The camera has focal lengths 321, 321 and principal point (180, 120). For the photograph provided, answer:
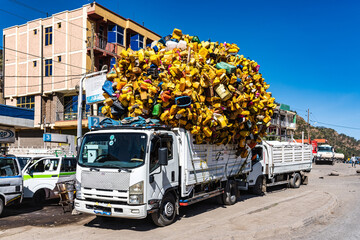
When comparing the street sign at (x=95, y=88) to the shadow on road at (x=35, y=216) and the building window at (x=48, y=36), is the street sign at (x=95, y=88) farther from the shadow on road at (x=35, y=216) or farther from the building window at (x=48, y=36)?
the building window at (x=48, y=36)

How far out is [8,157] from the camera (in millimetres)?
9273

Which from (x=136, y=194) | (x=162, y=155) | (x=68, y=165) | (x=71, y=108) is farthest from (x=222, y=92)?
(x=71, y=108)

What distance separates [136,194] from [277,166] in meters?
9.58

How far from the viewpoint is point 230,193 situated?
1122cm

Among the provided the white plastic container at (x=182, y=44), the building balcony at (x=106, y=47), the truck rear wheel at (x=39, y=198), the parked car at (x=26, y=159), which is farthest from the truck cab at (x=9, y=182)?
the building balcony at (x=106, y=47)

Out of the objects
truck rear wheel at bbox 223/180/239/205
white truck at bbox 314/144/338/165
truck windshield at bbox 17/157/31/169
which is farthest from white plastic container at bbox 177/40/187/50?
white truck at bbox 314/144/338/165

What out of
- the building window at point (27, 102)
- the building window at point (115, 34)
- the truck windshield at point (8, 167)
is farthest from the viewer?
the building window at point (27, 102)

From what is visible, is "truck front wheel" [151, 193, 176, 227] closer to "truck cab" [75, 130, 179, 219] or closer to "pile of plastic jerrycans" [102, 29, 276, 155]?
"truck cab" [75, 130, 179, 219]

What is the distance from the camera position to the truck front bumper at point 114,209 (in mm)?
7090

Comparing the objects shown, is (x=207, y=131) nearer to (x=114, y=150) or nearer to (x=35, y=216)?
(x=114, y=150)

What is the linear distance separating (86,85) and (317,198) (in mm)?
11356

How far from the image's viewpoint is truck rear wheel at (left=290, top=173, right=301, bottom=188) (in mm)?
16562

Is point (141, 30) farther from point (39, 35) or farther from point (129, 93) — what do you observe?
point (129, 93)

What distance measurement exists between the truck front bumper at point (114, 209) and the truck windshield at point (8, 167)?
294 cm
